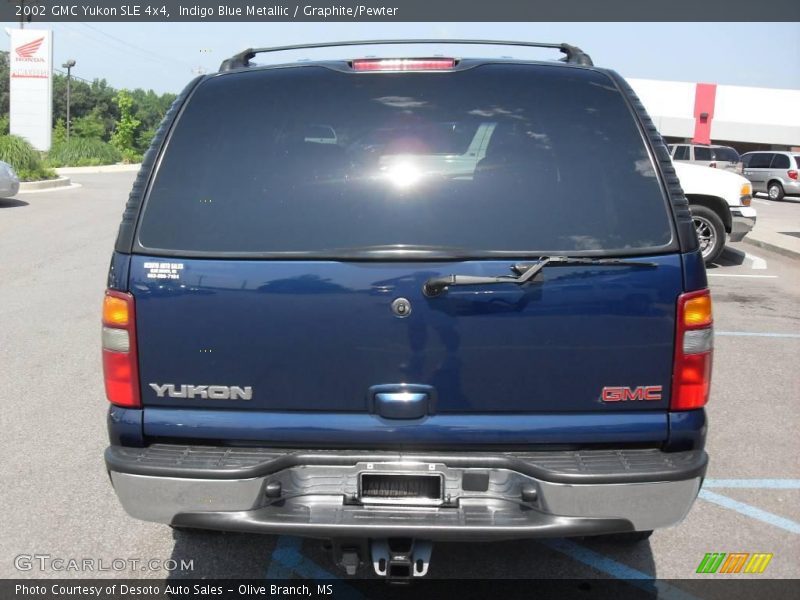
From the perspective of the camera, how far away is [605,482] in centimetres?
261

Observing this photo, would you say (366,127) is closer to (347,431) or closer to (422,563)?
(347,431)

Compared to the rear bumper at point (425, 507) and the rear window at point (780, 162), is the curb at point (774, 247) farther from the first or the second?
the rear window at point (780, 162)

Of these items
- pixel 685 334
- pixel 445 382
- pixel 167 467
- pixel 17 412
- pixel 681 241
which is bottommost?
pixel 17 412

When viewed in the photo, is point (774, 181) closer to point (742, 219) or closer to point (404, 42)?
point (742, 219)

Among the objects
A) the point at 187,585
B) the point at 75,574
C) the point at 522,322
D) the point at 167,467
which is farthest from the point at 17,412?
the point at 522,322

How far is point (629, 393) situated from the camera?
2.71 metres

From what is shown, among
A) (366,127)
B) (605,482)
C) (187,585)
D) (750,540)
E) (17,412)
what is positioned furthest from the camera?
(17,412)

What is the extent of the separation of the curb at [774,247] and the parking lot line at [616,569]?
11.8 m

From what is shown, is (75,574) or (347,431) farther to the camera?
(75,574)

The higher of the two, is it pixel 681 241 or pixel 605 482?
pixel 681 241

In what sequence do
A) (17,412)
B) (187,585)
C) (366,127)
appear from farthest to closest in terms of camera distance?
(17,412) → (187,585) → (366,127)

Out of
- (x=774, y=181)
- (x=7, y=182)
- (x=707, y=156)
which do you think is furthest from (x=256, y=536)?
(x=774, y=181)

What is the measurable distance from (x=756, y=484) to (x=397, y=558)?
8.70 ft

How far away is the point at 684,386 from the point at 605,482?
1.40 ft
